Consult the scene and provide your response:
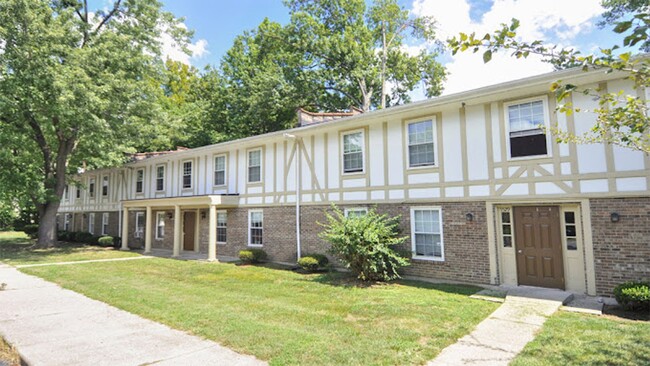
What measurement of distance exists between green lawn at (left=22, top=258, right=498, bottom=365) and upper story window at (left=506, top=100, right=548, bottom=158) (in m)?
3.67

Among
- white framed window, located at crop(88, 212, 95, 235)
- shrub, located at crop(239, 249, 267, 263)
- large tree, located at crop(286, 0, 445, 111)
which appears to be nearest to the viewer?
shrub, located at crop(239, 249, 267, 263)

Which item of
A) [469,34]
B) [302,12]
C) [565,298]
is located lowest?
[565,298]

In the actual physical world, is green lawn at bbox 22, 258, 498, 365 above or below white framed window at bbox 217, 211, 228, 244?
below

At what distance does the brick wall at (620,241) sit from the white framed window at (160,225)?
61.6 ft

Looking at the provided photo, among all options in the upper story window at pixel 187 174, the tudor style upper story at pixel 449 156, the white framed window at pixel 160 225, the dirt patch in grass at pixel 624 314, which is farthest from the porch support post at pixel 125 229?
the dirt patch in grass at pixel 624 314

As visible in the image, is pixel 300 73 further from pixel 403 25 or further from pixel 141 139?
pixel 141 139

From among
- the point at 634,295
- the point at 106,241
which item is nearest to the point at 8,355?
the point at 634,295

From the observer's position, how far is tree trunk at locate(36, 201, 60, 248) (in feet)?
63.8

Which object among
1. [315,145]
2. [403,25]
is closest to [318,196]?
[315,145]

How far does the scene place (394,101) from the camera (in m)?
30.1

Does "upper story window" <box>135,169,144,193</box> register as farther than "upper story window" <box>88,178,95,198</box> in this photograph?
No

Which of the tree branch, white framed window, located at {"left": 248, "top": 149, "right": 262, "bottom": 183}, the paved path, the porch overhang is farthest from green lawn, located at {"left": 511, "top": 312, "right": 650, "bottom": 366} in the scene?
the tree branch

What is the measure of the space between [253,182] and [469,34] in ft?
41.9

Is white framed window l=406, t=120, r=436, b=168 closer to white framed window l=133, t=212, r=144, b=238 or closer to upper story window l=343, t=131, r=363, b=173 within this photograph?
upper story window l=343, t=131, r=363, b=173
